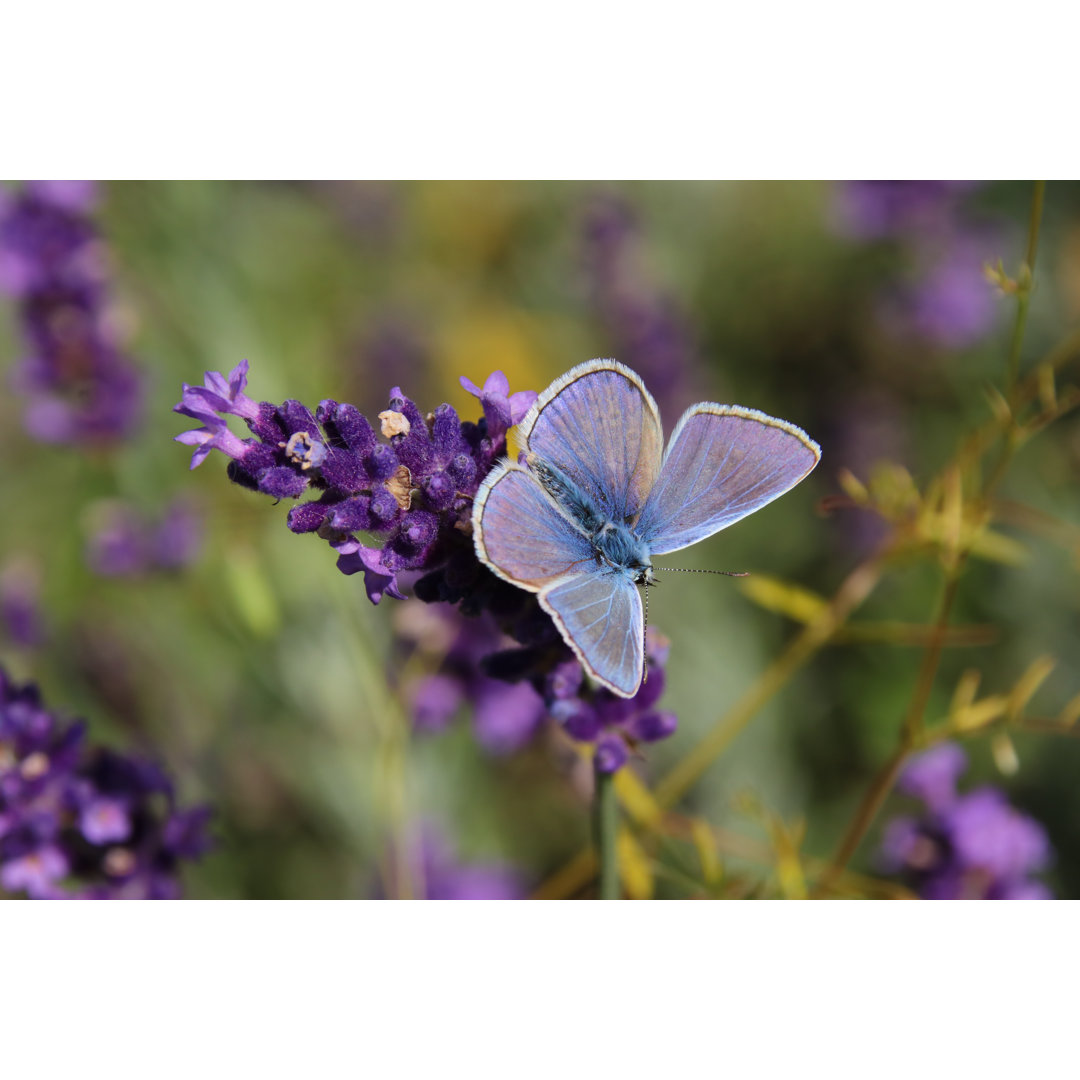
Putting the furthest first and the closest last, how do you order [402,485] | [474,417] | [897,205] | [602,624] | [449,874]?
[897,205]
[474,417]
[449,874]
[402,485]
[602,624]

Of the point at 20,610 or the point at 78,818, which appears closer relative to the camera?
the point at 78,818

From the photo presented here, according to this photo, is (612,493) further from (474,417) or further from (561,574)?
(474,417)

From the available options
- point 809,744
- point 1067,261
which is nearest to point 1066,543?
point 809,744

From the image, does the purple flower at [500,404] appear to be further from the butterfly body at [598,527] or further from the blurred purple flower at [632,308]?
the blurred purple flower at [632,308]

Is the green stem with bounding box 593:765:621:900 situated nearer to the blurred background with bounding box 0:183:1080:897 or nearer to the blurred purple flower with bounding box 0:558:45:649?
the blurred background with bounding box 0:183:1080:897

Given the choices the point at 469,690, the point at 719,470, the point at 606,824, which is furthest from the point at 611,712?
the point at 469,690

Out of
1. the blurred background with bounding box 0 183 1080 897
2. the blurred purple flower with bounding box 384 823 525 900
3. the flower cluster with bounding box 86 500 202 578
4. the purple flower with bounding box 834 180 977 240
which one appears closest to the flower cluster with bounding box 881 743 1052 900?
the blurred background with bounding box 0 183 1080 897

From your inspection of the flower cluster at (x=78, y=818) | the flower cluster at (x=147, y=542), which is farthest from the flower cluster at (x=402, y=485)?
the flower cluster at (x=147, y=542)
